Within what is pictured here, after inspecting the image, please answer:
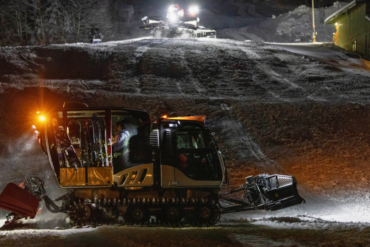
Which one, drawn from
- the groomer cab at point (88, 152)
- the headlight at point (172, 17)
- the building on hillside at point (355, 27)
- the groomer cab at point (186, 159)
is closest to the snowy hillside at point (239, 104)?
the groomer cab at point (186, 159)

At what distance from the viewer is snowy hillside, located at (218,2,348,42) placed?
55281mm

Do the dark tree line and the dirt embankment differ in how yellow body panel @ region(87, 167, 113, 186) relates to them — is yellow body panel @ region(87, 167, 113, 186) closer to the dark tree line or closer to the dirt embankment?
the dirt embankment

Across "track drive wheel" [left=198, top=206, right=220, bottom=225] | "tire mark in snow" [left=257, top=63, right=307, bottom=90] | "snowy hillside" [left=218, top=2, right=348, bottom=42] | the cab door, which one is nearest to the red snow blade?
the cab door

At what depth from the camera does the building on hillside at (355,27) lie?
28.4m

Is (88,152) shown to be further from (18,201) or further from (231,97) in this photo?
(231,97)

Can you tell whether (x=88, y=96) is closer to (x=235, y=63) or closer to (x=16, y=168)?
(x=16, y=168)

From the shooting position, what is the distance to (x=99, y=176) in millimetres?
7070

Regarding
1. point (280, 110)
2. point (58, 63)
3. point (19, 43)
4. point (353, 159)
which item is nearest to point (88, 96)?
point (58, 63)

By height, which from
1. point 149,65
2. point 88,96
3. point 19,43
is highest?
point 19,43

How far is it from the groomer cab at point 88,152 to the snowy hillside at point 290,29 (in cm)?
5009

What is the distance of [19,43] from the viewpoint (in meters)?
45.7

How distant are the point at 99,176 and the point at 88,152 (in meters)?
0.55

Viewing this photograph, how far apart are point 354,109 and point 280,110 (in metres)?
3.43

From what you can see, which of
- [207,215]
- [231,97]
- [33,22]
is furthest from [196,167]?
[33,22]
